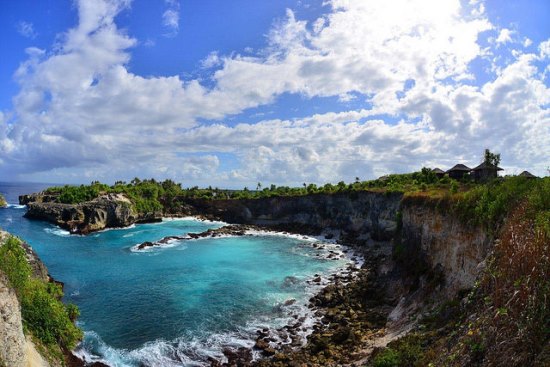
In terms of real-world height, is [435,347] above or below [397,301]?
above

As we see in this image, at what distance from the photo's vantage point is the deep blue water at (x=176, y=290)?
27.1m

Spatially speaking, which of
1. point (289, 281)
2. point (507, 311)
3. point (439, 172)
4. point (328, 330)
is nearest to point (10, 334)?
point (507, 311)

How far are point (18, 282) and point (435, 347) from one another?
920 inches

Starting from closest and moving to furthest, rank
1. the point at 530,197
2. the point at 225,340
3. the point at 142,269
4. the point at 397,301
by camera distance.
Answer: the point at 530,197 → the point at 225,340 → the point at 397,301 → the point at 142,269

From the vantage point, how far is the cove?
27.1 metres

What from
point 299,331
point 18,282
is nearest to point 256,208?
point 299,331

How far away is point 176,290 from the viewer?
3919 centimetres

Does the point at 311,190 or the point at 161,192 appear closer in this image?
the point at 311,190

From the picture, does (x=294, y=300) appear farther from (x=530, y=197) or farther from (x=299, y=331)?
(x=530, y=197)

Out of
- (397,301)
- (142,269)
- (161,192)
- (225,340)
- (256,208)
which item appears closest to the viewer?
(225,340)

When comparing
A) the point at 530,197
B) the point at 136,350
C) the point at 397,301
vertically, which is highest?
the point at 530,197

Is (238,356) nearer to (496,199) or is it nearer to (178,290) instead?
(178,290)

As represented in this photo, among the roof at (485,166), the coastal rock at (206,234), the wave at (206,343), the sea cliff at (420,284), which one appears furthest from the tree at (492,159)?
the coastal rock at (206,234)

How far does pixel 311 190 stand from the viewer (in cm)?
8844
